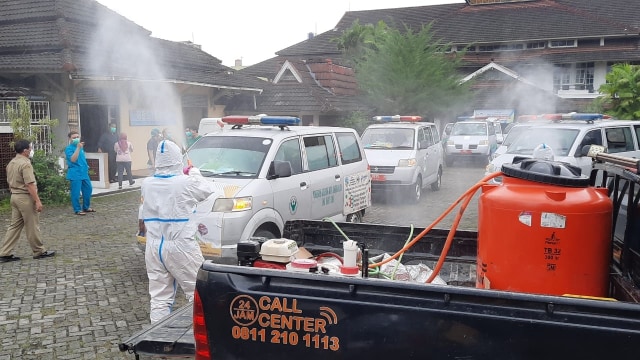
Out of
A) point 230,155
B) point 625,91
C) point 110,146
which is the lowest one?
point 110,146

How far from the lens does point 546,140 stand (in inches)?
467

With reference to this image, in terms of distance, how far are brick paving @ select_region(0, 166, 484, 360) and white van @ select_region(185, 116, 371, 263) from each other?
1019mm

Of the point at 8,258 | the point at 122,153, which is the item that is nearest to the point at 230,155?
the point at 8,258

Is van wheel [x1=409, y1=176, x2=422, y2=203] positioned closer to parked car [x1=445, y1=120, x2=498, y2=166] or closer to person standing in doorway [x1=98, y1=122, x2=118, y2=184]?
person standing in doorway [x1=98, y1=122, x2=118, y2=184]

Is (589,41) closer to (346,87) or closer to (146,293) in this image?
(346,87)

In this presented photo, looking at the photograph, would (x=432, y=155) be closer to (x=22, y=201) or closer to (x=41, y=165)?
(x=41, y=165)

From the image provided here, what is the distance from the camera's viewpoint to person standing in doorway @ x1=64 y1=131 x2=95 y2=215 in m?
11.4

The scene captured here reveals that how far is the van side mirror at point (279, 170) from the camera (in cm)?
709

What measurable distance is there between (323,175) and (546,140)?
585 centimetres

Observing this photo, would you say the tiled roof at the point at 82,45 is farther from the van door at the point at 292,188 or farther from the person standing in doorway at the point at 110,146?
the van door at the point at 292,188

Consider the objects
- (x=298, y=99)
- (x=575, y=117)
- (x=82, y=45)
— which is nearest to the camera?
(x=575, y=117)

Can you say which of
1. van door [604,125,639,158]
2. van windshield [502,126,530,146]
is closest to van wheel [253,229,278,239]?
van windshield [502,126,530,146]

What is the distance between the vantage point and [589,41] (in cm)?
3409

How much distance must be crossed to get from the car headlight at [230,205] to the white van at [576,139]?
650 cm
